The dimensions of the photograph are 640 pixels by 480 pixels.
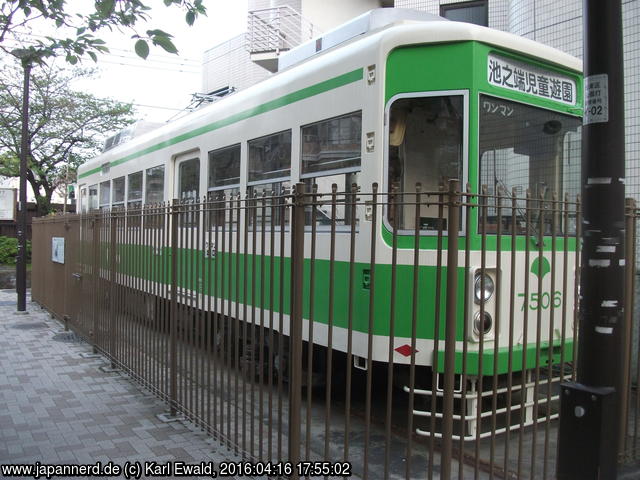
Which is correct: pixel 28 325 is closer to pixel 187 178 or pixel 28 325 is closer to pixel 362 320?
pixel 187 178

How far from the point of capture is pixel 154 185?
8.93 meters

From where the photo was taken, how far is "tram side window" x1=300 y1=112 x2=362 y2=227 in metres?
4.75

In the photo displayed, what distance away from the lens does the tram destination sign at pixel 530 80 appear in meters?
4.62

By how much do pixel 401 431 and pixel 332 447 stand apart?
28.3 inches

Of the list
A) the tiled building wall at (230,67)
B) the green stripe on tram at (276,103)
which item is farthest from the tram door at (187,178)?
the tiled building wall at (230,67)

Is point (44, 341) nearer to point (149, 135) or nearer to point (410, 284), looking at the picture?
point (149, 135)

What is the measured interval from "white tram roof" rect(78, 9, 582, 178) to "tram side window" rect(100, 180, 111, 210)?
17.7 ft

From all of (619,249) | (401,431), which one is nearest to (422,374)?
(401,431)

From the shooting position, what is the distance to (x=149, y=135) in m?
9.61

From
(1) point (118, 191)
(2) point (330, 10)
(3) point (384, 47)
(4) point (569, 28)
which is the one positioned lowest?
(1) point (118, 191)

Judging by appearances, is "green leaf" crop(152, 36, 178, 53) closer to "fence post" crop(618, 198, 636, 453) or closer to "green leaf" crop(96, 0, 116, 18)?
"green leaf" crop(96, 0, 116, 18)

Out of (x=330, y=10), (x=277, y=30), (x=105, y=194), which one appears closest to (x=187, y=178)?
(x=105, y=194)

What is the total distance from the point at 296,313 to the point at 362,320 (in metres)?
1.19

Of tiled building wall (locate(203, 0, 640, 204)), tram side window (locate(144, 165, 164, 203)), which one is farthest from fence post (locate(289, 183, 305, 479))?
tram side window (locate(144, 165, 164, 203))
